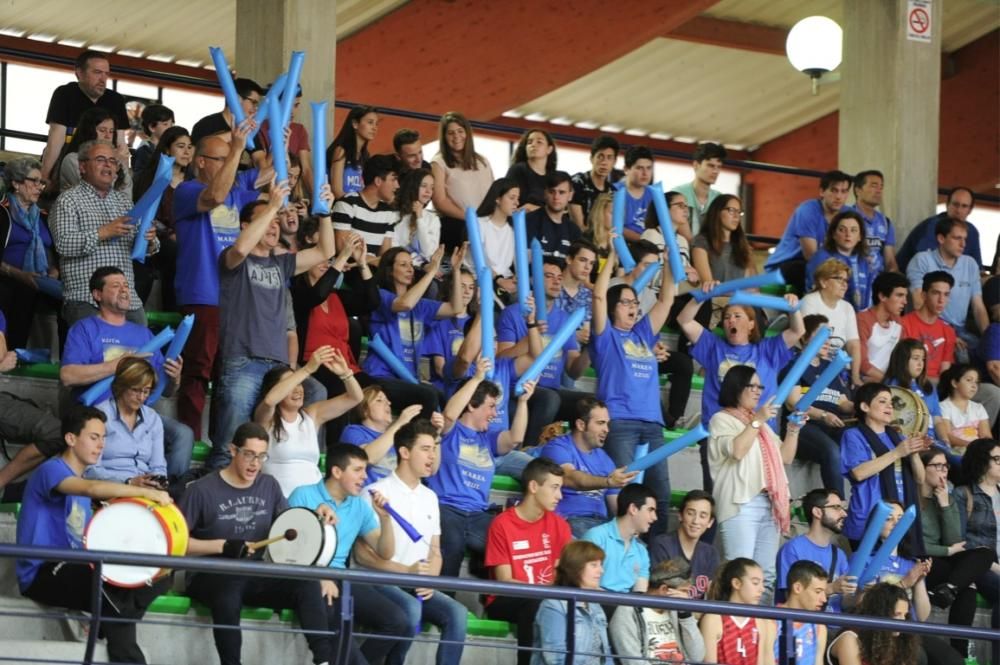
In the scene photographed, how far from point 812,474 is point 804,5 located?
25.2 ft

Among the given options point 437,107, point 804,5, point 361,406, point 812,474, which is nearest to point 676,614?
point 361,406

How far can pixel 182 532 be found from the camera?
6.83 m

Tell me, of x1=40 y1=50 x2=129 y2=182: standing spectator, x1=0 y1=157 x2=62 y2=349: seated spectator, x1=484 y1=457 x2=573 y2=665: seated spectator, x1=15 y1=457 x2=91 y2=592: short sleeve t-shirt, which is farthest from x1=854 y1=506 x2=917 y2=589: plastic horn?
x1=40 y1=50 x2=129 y2=182: standing spectator

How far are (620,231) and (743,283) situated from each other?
745 mm

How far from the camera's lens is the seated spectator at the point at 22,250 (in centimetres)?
859

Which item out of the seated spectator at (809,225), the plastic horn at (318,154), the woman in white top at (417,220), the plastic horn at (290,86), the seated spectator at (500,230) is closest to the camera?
the plastic horn at (318,154)

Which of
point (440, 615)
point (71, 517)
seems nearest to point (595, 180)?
point (440, 615)

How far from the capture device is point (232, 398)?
8.02 meters

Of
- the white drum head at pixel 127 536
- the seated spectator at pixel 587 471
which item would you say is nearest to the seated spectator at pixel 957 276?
the seated spectator at pixel 587 471

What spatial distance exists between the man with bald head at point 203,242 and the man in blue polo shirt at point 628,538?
1.85m

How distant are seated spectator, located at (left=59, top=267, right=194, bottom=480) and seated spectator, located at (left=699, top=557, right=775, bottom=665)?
229cm

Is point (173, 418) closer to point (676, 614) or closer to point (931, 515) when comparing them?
point (676, 614)

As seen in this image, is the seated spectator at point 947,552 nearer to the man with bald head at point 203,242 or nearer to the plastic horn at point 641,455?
the plastic horn at point 641,455

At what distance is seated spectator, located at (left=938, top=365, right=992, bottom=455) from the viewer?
34.3ft
